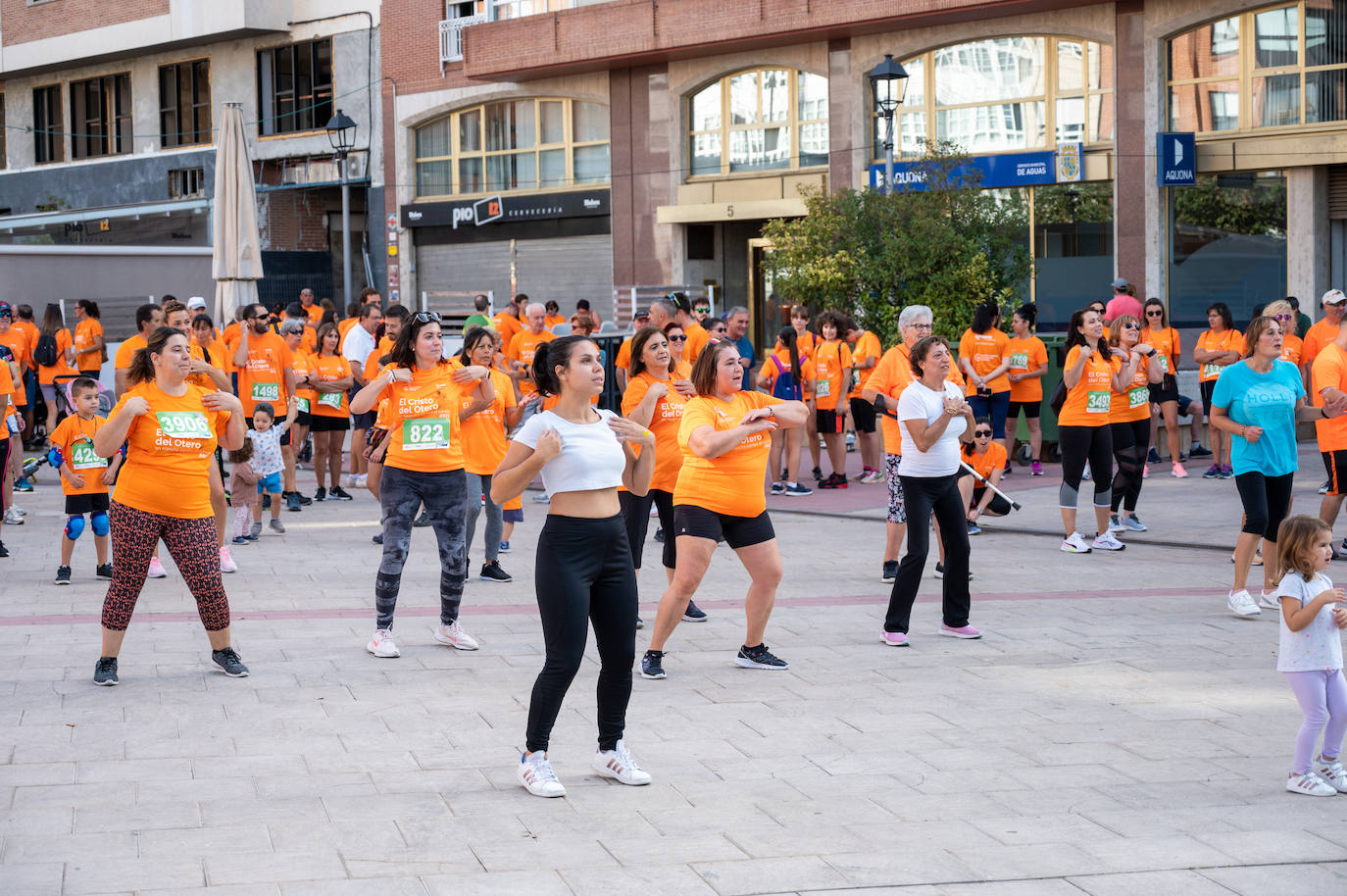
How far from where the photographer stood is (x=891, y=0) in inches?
1063

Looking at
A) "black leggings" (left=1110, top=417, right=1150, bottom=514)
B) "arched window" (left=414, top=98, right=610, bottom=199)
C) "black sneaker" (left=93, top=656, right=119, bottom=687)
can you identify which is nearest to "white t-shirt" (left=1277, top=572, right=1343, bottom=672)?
"black sneaker" (left=93, top=656, right=119, bottom=687)

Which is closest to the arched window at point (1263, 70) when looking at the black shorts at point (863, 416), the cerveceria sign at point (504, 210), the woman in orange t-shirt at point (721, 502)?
the black shorts at point (863, 416)

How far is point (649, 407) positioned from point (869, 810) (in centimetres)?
315

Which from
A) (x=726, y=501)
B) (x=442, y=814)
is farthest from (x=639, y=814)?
(x=726, y=501)

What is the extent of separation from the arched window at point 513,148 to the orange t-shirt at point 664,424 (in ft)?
80.4

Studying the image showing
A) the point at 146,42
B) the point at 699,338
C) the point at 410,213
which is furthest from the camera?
the point at 146,42

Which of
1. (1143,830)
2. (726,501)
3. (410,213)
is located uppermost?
(410,213)

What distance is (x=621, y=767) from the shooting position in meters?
5.97

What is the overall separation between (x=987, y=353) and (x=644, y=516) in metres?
8.17

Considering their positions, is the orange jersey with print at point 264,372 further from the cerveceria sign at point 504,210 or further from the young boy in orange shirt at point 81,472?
the cerveceria sign at point 504,210

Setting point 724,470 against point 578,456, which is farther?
point 724,470

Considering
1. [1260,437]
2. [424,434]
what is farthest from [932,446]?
[424,434]

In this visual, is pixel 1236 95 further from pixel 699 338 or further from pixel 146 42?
pixel 146 42

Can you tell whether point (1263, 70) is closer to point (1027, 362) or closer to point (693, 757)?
point (1027, 362)
